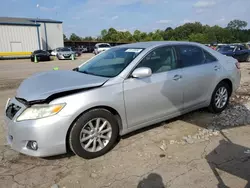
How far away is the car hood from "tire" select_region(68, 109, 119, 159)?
0.40 metres

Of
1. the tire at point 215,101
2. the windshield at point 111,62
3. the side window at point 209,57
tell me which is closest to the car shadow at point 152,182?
the windshield at point 111,62

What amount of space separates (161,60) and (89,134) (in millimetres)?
1744

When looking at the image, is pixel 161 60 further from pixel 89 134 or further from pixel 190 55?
pixel 89 134

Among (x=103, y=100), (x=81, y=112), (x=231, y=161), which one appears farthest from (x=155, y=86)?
(x=231, y=161)

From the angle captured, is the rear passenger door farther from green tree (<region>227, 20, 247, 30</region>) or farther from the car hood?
green tree (<region>227, 20, 247, 30</region>)

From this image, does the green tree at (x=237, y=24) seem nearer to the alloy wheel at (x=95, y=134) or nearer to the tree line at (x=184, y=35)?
the tree line at (x=184, y=35)

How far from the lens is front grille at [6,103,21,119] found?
3.07 m

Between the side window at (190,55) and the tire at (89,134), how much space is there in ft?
5.78

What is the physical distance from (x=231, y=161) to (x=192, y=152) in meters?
0.53

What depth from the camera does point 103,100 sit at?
3141 millimetres

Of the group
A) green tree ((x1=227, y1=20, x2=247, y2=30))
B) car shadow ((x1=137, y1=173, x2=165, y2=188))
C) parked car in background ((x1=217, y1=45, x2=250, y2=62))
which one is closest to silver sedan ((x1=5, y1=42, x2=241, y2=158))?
Result: car shadow ((x1=137, y1=173, x2=165, y2=188))

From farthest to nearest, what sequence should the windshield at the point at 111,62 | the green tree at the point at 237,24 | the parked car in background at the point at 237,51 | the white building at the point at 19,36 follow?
the green tree at the point at 237,24
the white building at the point at 19,36
the parked car in background at the point at 237,51
the windshield at the point at 111,62

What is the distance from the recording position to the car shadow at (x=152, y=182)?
265 centimetres

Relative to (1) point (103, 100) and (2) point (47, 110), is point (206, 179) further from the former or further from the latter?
(2) point (47, 110)
